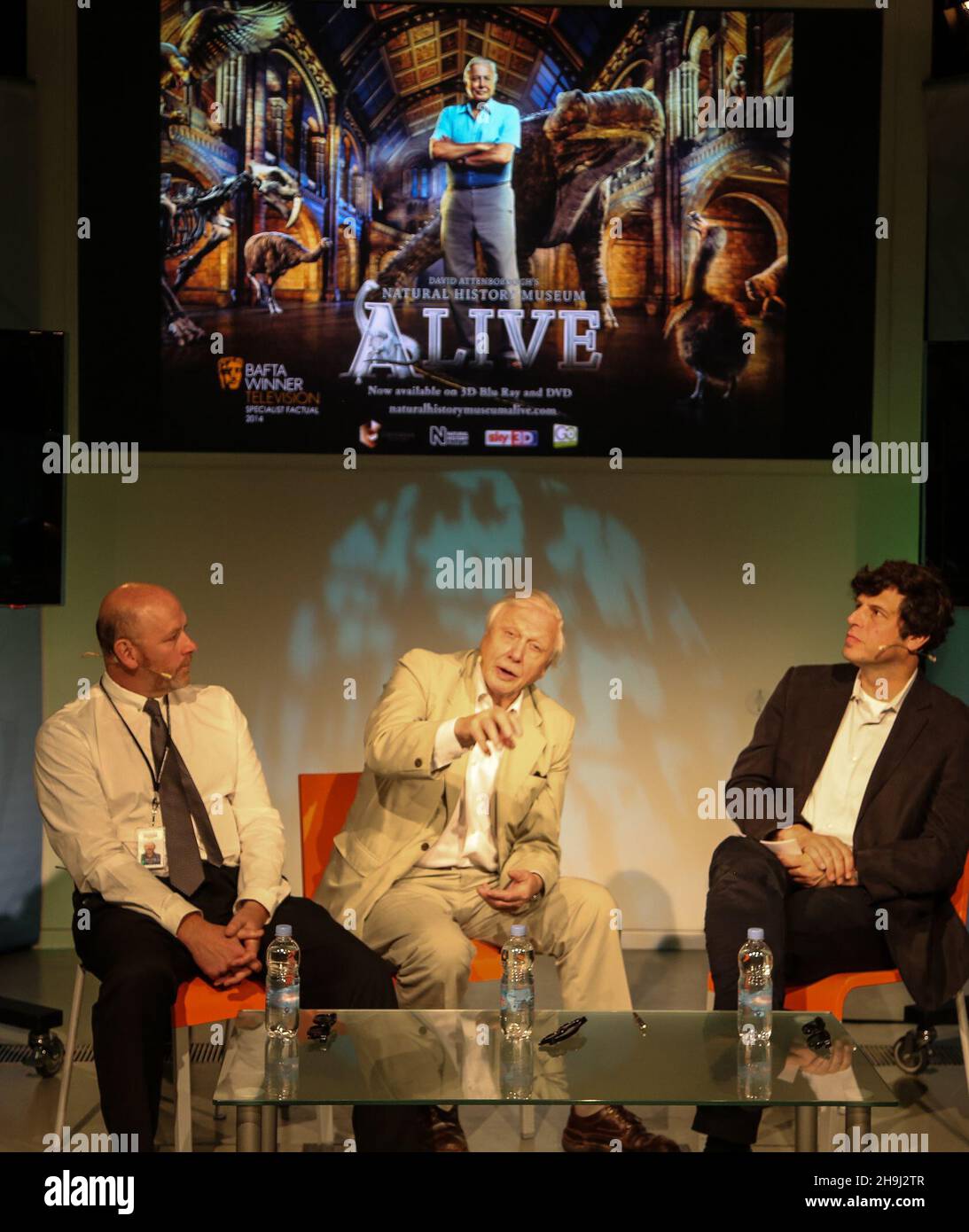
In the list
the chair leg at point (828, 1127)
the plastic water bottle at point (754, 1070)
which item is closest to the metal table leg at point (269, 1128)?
the plastic water bottle at point (754, 1070)

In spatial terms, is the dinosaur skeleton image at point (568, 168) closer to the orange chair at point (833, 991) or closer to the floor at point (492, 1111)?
the floor at point (492, 1111)

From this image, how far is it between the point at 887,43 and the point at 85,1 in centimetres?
284

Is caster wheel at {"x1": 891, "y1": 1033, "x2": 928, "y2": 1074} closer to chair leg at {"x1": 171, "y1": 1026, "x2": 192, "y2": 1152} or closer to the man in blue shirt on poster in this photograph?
chair leg at {"x1": 171, "y1": 1026, "x2": 192, "y2": 1152}

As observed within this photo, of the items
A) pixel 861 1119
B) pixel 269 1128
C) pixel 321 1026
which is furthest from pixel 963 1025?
pixel 269 1128

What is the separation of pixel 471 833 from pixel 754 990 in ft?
3.13

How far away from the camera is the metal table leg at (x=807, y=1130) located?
9.95 feet

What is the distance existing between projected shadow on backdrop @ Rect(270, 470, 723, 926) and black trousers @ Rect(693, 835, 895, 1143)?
1789mm

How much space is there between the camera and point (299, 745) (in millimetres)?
5605

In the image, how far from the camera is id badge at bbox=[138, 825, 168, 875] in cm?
358

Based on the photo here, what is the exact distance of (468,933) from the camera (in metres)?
3.82

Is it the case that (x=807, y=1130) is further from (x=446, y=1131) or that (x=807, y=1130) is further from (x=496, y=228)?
(x=496, y=228)

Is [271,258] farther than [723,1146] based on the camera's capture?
Yes

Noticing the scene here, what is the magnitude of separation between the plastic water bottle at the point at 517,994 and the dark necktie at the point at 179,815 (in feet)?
2.80

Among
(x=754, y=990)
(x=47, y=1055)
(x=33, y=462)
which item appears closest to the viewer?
(x=754, y=990)
